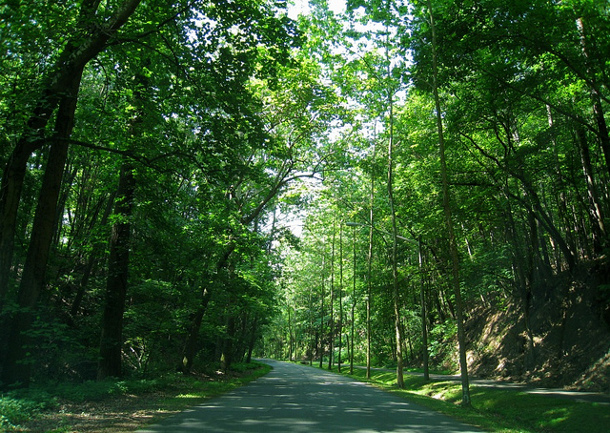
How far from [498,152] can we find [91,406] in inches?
753

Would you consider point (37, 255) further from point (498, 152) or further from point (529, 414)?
point (498, 152)

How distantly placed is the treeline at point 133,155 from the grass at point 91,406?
3.36 ft

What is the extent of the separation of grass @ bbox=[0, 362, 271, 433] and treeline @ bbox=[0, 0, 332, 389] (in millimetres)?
1023

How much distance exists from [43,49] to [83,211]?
11.7 meters

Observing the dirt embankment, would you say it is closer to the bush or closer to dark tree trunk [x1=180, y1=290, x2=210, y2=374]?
dark tree trunk [x1=180, y1=290, x2=210, y2=374]

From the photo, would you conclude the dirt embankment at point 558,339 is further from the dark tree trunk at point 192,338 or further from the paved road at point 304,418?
the dark tree trunk at point 192,338

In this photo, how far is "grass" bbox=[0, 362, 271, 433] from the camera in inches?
261

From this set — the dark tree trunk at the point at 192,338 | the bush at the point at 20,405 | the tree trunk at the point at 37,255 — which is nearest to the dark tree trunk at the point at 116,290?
the tree trunk at the point at 37,255

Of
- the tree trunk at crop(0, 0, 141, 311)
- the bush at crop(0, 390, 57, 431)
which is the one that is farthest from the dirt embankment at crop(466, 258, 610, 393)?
the tree trunk at crop(0, 0, 141, 311)

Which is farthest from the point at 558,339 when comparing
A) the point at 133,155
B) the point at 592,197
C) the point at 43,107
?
the point at 43,107

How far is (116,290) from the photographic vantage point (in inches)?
497

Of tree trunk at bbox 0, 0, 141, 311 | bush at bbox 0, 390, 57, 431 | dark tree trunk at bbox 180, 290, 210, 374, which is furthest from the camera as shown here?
dark tree trunk at bbox 180, 290, 210, 374

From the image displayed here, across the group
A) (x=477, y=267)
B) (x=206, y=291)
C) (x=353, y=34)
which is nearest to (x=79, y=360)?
(x=206, y=291)

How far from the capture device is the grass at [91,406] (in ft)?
21.7
